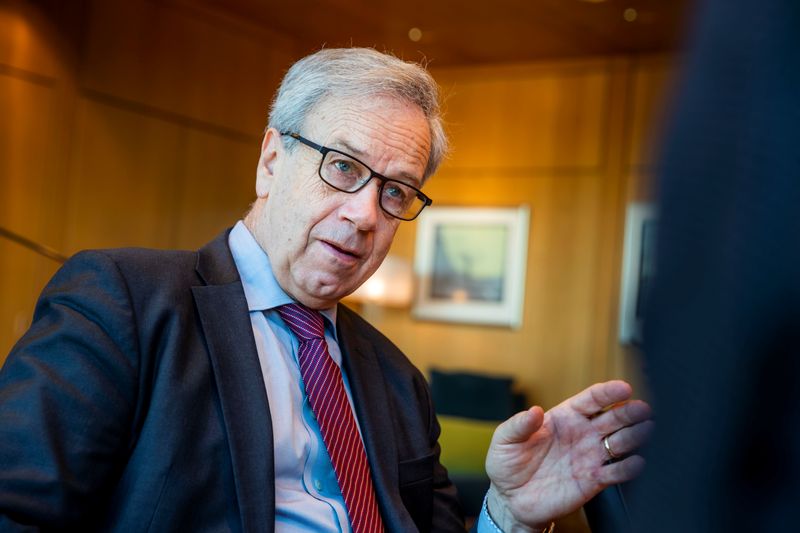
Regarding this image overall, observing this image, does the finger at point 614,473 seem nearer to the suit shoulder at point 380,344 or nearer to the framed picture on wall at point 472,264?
the suit shoulder at point 380,344

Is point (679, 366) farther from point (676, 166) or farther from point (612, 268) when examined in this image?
point (612, 268)

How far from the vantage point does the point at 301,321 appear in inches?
71.2

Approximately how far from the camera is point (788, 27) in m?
0.38

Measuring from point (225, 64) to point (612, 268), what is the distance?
3.72m

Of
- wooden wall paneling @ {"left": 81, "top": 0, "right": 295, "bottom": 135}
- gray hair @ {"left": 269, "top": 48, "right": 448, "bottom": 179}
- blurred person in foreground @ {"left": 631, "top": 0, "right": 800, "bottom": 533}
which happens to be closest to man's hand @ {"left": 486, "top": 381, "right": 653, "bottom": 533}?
gray hair @ {"left": 269, "top": 48, "right": 448, "bottom": 179}

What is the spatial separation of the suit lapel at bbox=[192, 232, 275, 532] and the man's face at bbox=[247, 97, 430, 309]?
0.14 metres

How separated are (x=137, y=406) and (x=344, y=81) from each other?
800 millimetres

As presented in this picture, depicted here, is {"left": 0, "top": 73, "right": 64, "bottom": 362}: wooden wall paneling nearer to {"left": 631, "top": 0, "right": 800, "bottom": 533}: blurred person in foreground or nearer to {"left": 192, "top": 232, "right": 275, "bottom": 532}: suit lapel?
{"left": 192, "top": 232, "right": 275, "bottom": 532}: suit lapel

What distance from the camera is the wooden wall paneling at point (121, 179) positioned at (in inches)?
243

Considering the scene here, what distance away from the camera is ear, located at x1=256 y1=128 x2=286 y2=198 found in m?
1.94

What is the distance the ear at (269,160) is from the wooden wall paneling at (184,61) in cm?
475

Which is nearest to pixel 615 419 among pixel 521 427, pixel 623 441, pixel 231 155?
pixel 623 441

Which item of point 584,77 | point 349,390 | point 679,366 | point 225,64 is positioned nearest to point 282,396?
point 349,390

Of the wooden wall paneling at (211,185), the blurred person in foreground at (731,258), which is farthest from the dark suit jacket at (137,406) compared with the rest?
the wooden wall paneling at (211,185)
